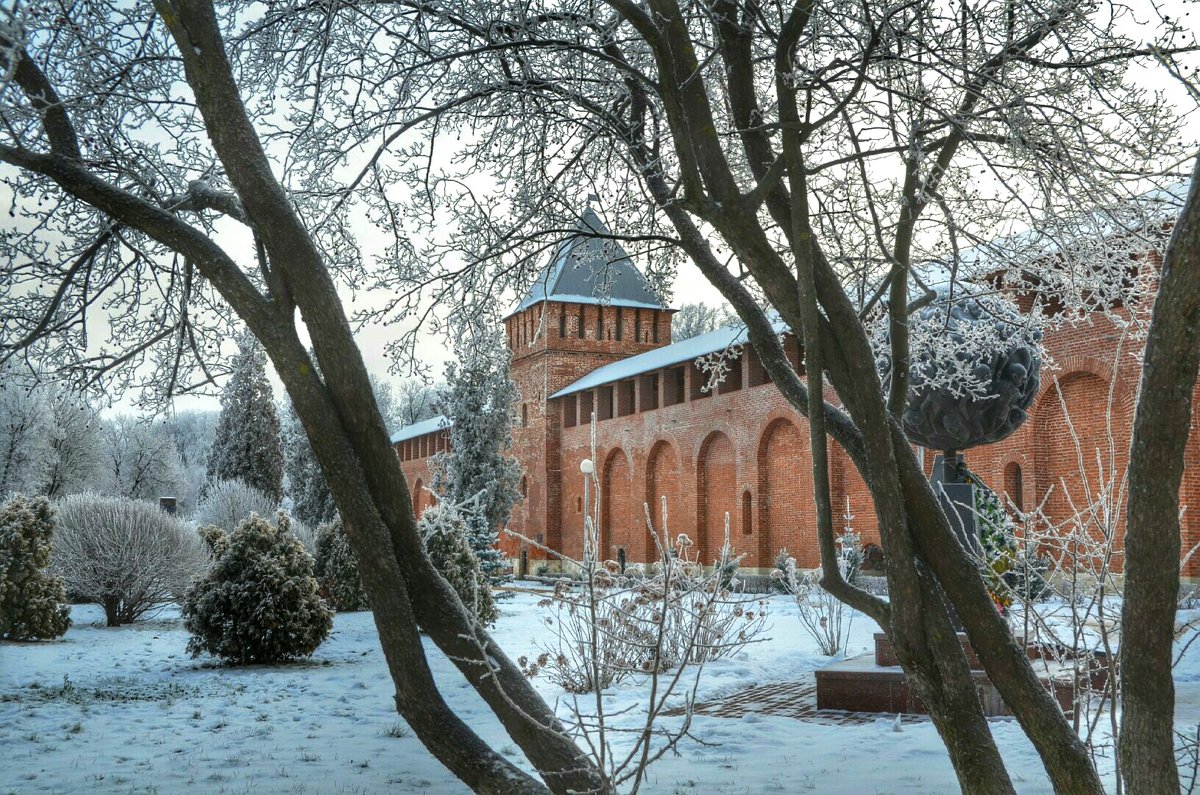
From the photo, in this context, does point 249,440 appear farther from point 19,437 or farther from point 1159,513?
point 1159,513

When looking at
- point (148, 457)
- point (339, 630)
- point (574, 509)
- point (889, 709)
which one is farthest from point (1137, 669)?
point (148, 457)

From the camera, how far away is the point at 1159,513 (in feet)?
6.88

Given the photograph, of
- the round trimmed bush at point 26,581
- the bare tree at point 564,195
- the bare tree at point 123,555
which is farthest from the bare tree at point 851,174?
the bare tree at point 123,555

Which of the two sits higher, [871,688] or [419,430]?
[419,430]

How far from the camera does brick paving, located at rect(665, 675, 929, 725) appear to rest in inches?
239

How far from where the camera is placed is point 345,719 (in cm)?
641

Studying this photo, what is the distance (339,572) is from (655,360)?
1341 centimetres

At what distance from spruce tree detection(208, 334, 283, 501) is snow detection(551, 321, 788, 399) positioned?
8400 millimetres

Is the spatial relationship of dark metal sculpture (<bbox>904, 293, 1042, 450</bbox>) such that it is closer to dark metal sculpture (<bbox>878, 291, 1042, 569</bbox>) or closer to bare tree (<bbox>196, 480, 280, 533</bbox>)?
dark metal sculpture (<bbox>878, 291, 1042, 569</bbox>)

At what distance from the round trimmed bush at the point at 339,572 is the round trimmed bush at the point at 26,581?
10.7 feet

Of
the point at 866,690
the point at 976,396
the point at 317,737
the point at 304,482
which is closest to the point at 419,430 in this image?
the point at 304,482

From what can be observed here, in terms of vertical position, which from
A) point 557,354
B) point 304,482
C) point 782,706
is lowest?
point 782,706

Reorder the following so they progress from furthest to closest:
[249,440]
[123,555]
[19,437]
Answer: [249,440]
[19,437]
[123,555]

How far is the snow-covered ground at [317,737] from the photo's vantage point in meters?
4.59
